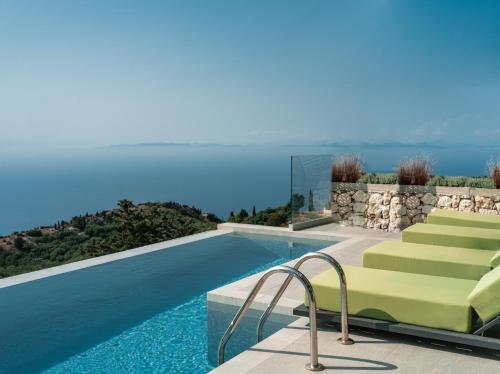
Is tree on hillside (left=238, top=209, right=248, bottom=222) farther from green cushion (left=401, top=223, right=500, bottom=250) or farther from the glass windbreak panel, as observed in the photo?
green cushion (left=401, top=223, right=500, bottom=250)

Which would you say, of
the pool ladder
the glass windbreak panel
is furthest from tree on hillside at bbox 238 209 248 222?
the pool ladder

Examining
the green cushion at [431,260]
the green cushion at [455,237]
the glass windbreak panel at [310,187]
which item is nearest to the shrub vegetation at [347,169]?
the glass windbreak panel at [310,187]

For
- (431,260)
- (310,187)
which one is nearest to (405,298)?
(431,260)

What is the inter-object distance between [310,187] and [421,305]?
6.69m

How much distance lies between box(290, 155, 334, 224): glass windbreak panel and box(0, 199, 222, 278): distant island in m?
2.93

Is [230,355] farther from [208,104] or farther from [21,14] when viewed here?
[208,104]

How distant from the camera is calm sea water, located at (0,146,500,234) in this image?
11422 mm

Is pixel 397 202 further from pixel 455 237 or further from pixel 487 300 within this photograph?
pixel 487 300

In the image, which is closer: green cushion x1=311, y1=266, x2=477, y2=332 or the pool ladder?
the pool ladder

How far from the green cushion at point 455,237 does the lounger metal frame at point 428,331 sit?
2411mm

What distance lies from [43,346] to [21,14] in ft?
51.0

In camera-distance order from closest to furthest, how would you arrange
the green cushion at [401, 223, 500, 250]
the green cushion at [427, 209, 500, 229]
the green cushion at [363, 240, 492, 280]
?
the green cushion at [363, 240, 492, 280] < the green cushion at [401, 223, 500, 250] < the green cushion at [427, 209, 500, 229]

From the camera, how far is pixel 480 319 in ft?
11.9

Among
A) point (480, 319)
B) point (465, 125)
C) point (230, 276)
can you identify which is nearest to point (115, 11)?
point (230, 276)
